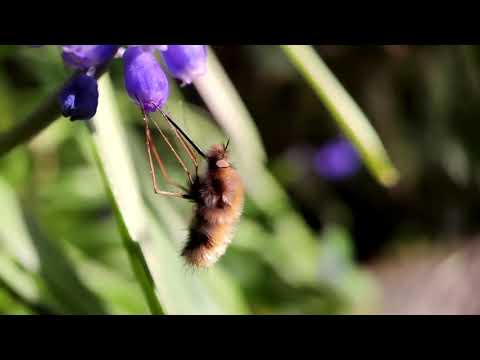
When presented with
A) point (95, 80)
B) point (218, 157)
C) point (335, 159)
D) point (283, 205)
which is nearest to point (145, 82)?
point (95, 80)

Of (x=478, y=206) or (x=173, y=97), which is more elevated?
(x=478, y=206)

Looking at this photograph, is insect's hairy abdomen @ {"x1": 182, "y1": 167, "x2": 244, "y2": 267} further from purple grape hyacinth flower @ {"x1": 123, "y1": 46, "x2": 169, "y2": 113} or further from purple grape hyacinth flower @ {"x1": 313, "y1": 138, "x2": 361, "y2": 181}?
purple grape hyacinth flower @ {"x1": 313, "y1": 138, "x2": 361, "y2": 181}

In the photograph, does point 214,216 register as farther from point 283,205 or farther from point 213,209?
point 283,205

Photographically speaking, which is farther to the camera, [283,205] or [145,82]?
[283,205]

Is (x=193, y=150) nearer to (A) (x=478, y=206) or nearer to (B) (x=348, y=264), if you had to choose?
(B) (x=348, y=264)
